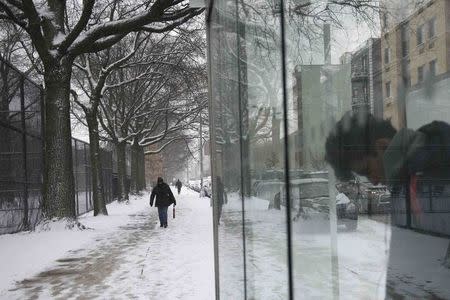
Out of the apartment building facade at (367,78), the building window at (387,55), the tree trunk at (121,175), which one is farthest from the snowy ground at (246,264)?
the tree trunk at (121,175)

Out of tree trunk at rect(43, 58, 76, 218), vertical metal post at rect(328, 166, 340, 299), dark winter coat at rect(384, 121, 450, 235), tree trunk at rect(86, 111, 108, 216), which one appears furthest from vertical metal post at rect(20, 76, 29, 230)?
dark winter coat at rect(384, 121, 450, 235)

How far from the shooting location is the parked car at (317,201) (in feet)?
7.02

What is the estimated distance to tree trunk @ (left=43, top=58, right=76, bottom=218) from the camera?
14.0 m

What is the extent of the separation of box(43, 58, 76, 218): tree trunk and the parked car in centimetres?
1232

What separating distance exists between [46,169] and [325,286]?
1292 cm

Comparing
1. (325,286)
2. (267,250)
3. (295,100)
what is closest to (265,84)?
(295,100)

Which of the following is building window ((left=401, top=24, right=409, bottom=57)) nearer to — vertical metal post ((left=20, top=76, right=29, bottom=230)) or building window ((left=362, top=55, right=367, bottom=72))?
building window ((left=362, top=55, right=367, bottom=72))

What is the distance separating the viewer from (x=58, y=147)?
14.3 meters

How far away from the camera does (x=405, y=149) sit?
5.57 feet

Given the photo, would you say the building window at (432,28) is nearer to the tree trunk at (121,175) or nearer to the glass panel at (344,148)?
the glass panel at (344,148)

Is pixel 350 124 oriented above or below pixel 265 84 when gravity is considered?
below

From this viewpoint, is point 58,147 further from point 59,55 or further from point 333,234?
point 333,234

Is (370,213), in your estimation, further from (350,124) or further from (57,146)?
(57,146)

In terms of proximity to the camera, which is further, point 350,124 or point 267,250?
point 267,250
